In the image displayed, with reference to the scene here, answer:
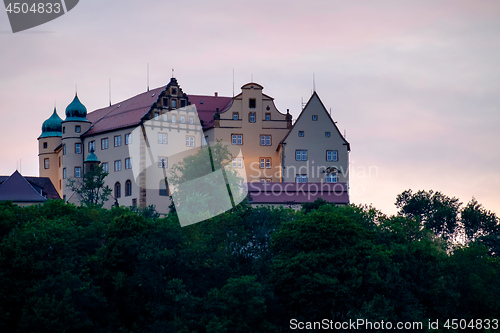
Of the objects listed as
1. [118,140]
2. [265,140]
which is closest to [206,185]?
[265,140]

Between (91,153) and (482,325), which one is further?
(91,153)

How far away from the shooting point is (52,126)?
10925 cm

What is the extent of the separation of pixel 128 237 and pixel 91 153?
34.6 metres

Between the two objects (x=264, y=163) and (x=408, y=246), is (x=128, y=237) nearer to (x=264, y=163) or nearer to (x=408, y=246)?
(x=408, y=246)

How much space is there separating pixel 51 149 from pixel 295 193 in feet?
103

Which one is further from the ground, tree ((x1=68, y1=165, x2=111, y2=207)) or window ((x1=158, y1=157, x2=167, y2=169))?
window ((x1=158, y1=157, x2=167, y2=169))

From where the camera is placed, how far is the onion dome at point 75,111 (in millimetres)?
104812

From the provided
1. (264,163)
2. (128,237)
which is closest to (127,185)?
(264,163)

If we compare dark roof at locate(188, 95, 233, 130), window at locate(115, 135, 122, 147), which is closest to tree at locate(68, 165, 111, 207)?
window at locate(115, 135, 122, 147)

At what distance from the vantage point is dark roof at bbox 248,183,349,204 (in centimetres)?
8762

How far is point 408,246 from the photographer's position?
68500 mm

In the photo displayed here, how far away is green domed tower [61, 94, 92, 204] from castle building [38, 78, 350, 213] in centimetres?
10

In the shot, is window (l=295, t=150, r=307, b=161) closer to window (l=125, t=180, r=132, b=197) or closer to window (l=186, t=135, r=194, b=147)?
window (l=186, t=135, r=194, b=147)

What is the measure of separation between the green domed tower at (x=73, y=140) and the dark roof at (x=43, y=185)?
5.96 feet
